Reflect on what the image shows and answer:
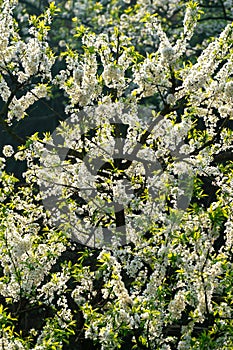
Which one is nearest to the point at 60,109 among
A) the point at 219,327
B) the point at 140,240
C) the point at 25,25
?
the point at 25,25

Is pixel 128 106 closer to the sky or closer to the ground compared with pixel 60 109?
closer to the ground

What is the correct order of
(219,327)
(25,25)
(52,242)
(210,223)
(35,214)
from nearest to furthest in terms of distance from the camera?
1. (210,223)
2. (219,327)
3. (52,242)
4. (35,214)
5. (25,25)

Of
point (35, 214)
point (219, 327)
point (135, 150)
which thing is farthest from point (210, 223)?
point (35, 214)

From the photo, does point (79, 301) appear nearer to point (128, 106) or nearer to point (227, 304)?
point (227, 304)

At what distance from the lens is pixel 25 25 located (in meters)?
12.2

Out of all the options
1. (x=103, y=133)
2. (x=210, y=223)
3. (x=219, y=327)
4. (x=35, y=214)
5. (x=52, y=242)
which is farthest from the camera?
(x=35, y=214)

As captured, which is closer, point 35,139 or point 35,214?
point 35,139

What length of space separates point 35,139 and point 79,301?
1223mm

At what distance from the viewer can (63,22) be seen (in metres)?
12.6

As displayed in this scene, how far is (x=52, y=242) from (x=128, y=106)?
1168 mm

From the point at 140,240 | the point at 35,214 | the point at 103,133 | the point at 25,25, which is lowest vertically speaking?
the point at 140,240

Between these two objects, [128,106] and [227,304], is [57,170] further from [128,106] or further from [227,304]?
[227,304]

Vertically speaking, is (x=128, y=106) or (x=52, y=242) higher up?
(x=128, y=106)

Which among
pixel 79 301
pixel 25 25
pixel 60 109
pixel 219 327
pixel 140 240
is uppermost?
pixel 25 25
